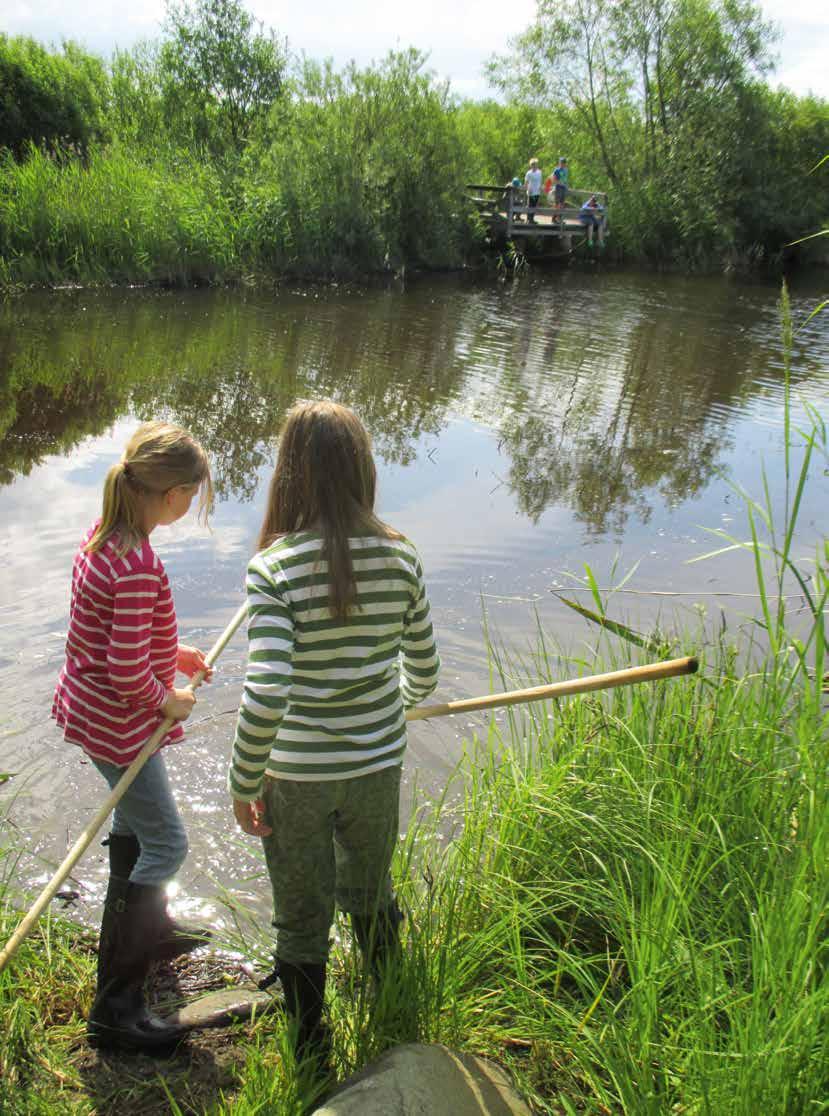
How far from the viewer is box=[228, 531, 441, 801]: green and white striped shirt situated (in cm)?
176

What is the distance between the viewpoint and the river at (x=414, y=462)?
3596mm

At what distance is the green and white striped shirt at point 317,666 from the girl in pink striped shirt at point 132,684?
33 centimetres

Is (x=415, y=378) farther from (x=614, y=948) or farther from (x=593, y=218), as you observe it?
(x=593, y=218)

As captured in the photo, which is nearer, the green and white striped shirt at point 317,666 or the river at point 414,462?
the green and white striped shirt at point 317,666

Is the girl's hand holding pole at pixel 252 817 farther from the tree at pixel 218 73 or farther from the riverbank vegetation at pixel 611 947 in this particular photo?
the tree at pixel 218 73

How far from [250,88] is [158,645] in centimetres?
2109

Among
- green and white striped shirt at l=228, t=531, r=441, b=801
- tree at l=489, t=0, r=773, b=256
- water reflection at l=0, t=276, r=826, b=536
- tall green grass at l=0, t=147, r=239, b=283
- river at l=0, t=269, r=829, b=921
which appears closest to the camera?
green and white striped shirt at l=228, t=531, r=441, b=801

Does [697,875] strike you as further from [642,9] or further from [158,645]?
[642,9]

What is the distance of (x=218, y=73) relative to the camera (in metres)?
20.1

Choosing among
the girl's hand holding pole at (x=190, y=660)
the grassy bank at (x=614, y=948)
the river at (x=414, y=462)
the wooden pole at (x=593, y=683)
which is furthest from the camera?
the river at (x=414, y=462)

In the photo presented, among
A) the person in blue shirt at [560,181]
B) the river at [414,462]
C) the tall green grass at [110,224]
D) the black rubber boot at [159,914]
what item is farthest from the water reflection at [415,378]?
the person in blue shirt at [560,181]

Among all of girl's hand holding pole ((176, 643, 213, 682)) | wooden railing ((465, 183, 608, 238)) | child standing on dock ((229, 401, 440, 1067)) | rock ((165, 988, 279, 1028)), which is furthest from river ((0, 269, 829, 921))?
wooden railing ((465, 183, 608, 238))

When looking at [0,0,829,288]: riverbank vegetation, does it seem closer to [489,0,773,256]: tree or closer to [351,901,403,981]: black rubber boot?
[489,0,773,256]: tree

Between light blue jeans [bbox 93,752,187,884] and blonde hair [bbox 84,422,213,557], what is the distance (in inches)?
22.2
